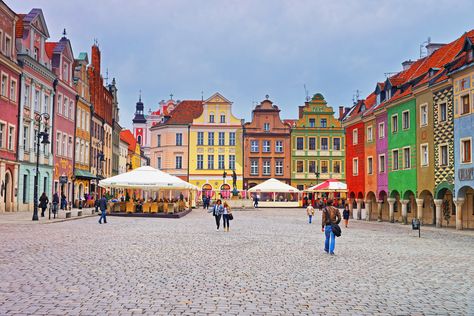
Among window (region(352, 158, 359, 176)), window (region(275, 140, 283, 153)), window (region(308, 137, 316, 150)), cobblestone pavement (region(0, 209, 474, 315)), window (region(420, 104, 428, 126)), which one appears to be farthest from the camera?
window (region(275, 140, 283, 153))

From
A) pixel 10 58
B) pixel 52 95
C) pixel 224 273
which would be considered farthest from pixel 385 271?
pixel 52 95

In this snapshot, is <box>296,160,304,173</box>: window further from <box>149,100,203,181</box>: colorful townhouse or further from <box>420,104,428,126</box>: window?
<box>420,104,428,126</box>: window

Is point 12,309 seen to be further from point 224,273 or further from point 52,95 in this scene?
point 52,95

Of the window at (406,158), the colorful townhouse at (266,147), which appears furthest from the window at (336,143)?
the window at (406,158)

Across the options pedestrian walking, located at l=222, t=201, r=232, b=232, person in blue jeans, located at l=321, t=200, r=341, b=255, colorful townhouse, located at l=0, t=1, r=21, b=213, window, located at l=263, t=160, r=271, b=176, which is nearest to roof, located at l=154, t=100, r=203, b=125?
window, located at l=263, t=160, r=271, b=176

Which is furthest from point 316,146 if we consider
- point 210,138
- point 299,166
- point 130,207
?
point 130,207

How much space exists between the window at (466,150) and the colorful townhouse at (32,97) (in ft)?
89.6

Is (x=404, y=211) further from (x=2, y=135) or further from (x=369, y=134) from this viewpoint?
(x=2, y=135)

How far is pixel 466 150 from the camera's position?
97.6ft

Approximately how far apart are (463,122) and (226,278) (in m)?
22.5

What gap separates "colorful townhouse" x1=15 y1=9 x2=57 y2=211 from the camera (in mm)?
40719

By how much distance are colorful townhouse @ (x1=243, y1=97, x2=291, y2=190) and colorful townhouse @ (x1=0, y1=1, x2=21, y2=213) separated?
1700 inches

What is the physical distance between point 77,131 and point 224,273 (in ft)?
149

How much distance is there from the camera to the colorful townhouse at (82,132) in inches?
2138
